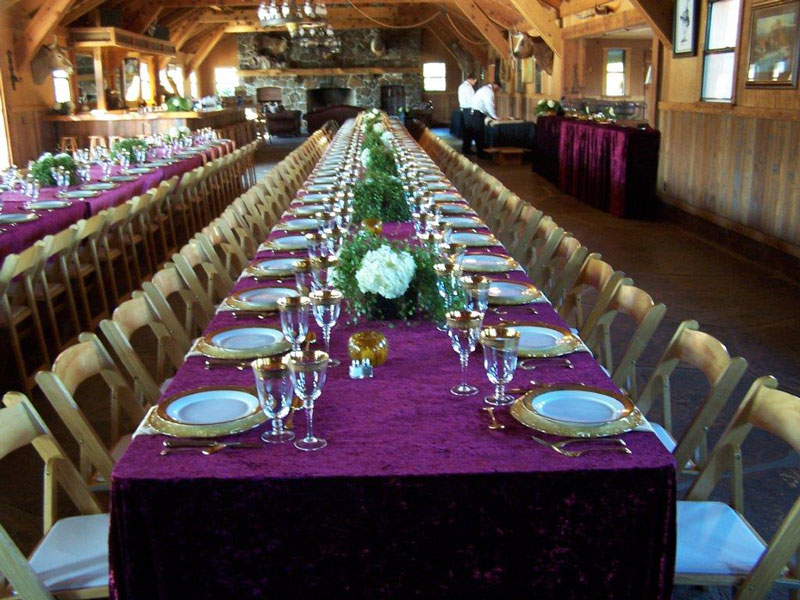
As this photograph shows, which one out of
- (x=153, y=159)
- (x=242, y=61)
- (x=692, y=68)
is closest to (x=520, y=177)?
(x=692, y=68)

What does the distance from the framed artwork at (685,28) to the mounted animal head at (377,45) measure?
16.9 metres

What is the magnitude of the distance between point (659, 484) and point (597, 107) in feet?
35.5

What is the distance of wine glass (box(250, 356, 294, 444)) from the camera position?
176 centimetres

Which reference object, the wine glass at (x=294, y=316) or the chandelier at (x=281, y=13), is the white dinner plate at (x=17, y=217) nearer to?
the wine glass at (x=294, y=316)

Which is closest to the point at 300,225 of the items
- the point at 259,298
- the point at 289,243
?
the point at 289,243

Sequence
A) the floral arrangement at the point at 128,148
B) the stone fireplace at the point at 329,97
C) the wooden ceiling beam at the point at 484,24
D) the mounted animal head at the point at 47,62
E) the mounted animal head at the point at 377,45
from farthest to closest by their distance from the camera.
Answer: the stone fireplace at the point at 329,97 < the mounted animal head at the point at 377,45 < the wooden ceiling beam at the point at 484,24 < the mounted animal head at the point at 47,62 < the floral arrangement at the point at 128,148

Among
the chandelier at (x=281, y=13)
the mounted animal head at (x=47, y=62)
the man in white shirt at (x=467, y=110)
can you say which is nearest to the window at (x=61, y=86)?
the mounted animal head at (x=47, y=62)

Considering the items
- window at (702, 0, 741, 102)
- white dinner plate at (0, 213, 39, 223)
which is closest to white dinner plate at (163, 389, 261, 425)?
white dinner plate at (0, 213, 39, 223)

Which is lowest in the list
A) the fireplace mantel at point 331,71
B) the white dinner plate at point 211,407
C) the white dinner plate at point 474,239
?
the white dinner plate at point 211,407

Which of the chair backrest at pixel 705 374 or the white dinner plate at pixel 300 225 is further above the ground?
the white dinner plate at pixel 300 225

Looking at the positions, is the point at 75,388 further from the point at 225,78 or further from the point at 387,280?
the point at 225,78

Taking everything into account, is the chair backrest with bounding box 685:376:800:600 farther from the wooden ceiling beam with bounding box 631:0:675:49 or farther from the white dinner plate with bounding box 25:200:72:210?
the wooden ceiling beam with bounding box 631:0:675:49

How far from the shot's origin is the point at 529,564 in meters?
1.80

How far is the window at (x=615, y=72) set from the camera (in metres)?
17.0
